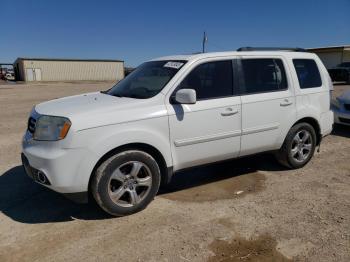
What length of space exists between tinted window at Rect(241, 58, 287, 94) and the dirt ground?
1345 mm

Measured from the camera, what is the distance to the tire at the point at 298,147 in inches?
199

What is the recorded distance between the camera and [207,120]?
4.12m

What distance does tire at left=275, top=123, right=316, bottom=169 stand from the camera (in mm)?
5066

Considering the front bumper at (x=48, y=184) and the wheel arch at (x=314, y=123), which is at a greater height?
the wheel arch at (x=314, y=123)

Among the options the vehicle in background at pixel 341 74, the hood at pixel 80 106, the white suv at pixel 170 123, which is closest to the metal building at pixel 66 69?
the vehicle in background at pixel 341 74

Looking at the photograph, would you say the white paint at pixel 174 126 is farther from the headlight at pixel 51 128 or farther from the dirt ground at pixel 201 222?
the dirt ground at pixel 201 222

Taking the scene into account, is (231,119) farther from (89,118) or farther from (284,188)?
(89,118)

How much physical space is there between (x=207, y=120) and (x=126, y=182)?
1.23m

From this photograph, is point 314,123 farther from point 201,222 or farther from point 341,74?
point 341,74

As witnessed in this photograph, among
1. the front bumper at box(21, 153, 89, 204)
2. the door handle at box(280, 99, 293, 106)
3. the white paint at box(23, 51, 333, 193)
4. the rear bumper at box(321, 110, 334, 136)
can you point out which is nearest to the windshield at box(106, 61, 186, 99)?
the white paint at box(23, 51, 333, 193)

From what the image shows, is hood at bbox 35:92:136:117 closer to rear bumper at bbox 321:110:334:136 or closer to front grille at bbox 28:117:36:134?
front grille at bbox 28:117:36:134

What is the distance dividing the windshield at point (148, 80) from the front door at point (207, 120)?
0.23 m

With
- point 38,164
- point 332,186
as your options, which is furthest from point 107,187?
point 332,186

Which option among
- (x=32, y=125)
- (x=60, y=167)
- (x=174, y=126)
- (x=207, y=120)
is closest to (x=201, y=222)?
(x=174, y=126)
